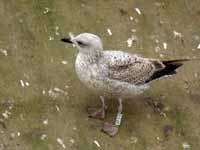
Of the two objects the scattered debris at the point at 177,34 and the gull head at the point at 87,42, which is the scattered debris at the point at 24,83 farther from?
the scattered debris at the point at 177,34

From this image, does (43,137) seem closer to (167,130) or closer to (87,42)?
(87,42)

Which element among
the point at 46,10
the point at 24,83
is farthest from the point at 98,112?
the point at 46,10

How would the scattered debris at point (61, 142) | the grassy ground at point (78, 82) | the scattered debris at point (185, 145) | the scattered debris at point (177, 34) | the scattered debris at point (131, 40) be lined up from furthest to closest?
the scattered debris at point (177, 34)
the scattered debris at point (131, 40)
the scattered debris at point (185, 145)
the grassy ground at point (78, 82)
the scattered debris at point (61, 142)

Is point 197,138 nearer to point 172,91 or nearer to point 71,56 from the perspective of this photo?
point 172,91

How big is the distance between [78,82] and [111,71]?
0.48 metres

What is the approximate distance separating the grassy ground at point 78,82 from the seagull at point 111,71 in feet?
0.46

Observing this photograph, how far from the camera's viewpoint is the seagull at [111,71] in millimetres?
4543

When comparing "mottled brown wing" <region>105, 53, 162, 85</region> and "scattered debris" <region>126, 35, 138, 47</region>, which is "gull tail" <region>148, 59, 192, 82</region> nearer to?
"mottled brown wing" <region>105, 53, 162, 85</region>

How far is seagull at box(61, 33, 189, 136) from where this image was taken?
4.54m

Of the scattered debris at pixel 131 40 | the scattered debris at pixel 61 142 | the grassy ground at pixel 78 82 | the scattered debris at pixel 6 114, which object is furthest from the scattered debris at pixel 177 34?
the scattered debris at pixel 6 114

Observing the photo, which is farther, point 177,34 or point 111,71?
point 177,34

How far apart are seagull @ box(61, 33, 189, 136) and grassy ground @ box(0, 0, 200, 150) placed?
142 millimetres

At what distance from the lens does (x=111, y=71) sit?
15.0 ft

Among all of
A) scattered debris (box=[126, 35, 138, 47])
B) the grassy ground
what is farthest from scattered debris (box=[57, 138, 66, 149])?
scattered debris (box=[126, 35, 138, 47])
